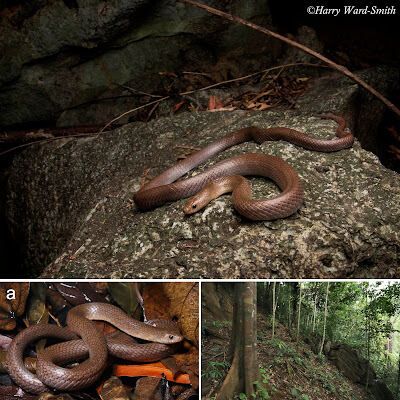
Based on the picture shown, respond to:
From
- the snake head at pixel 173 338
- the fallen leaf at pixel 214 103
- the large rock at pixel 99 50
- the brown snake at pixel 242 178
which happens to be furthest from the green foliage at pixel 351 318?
the large rock at pixel 99 50

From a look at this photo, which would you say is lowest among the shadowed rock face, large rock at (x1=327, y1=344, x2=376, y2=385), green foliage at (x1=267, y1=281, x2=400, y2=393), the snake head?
large rock at (x1=327, y1=344, x2=376, y2=385)

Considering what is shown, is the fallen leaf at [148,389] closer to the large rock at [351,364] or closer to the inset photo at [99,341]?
the inset photo at [99,341]

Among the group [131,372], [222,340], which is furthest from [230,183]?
[131,372]

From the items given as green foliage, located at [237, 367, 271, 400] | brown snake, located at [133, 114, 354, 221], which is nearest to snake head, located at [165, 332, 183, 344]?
green foliage, located at [237, 367, 271, 400]

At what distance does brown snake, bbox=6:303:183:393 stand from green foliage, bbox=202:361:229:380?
5.6 inches

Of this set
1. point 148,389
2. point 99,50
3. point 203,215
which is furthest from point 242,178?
point 99,50

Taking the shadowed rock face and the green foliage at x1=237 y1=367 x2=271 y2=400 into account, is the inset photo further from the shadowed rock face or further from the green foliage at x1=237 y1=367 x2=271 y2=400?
the shadowed rock face

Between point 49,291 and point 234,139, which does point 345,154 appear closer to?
point 234,139

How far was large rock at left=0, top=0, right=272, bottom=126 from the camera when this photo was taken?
351 centimetres

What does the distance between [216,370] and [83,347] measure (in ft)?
1.50

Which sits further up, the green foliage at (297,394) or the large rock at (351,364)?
the large rock at (351,364)

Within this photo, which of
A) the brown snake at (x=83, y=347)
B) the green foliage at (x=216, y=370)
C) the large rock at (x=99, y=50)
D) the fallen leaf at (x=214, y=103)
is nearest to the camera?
the brown snake at (x=83, y=347)

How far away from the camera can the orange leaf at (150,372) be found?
1.49 m

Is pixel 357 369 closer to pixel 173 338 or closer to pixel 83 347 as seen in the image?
pixel 173 338
